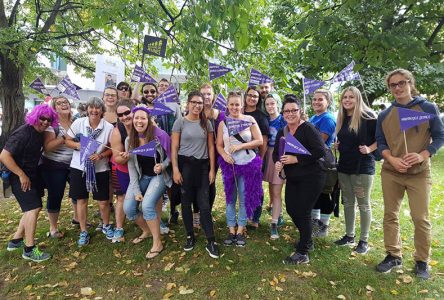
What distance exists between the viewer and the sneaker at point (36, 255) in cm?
425

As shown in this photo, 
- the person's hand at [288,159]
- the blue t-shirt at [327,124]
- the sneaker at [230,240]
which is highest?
the blue t-shirt at [327,124]

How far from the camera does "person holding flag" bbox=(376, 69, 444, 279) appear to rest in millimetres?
3436

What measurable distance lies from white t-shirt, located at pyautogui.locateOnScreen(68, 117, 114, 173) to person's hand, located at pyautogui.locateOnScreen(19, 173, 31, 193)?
0.57 meters

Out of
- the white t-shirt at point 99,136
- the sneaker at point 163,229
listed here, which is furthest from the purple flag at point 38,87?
the sneaker at point 163,229

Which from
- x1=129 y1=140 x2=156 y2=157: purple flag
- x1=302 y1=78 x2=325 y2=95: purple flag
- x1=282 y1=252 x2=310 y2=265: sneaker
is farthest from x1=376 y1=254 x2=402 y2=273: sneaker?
x1=129 y1=140 x2=156 y2=157: purple flag

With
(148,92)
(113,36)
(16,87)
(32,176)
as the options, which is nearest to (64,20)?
(113,36)

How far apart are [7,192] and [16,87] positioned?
6527mm

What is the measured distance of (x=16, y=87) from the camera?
969 cm

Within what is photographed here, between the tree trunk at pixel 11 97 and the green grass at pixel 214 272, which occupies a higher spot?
the tree trunk at pixel 11 97

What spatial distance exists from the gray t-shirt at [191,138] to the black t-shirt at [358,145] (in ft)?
6.19

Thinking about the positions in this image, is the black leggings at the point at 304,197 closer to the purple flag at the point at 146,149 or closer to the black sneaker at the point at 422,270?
the black sneaker at the point at 422,270

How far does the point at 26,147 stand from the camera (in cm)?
405

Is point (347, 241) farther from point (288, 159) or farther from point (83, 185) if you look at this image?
point (83, 185)

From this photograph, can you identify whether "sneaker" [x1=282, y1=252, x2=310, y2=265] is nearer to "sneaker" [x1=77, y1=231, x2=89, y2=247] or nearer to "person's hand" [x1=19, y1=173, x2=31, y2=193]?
"sneaker" [x1=77, y1=231, x2=89, y2=247]
